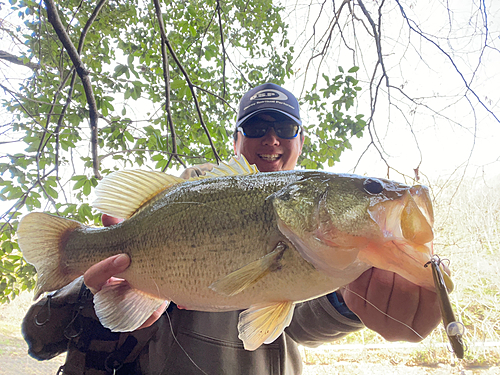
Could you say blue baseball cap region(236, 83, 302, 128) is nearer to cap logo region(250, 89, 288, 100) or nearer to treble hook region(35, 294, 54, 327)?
cap logo region(250, 89, 288, 100)

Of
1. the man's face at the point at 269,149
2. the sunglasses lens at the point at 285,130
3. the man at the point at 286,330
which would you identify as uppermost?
the sunglasses lens at the point at 285,130

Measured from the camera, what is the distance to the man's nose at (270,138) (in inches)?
73.2

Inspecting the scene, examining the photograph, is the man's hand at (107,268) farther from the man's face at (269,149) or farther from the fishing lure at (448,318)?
the man's face at (269,149)

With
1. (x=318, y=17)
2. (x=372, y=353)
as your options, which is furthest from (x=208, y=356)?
(x=318, y=17)

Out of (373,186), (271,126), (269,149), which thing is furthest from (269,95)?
(373,186)

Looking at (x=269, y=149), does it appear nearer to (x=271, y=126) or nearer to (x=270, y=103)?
(x=271, y=126)

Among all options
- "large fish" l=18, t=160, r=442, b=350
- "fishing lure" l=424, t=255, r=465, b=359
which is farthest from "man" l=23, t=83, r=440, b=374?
"fishing lure" l=424, t=255, r=465, b=359

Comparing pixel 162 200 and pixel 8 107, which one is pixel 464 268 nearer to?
pixel 162 200

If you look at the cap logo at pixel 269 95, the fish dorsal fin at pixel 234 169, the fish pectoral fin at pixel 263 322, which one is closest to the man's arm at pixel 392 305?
the fish pectoral fin at pixel 263 322

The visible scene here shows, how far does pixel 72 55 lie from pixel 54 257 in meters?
1.49

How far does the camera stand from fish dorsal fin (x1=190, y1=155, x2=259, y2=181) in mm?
941

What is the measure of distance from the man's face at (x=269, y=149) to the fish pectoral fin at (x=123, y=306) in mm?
1195

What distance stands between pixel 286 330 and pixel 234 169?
1119mm

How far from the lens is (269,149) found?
73.3 inches
